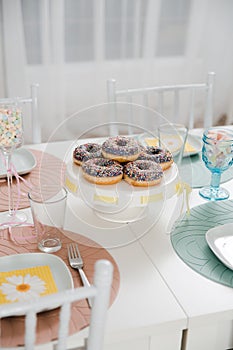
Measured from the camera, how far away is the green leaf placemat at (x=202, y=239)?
44.3 inches

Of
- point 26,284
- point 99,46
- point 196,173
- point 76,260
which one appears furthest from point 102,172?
point 99,46

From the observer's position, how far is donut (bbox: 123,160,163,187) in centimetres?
122

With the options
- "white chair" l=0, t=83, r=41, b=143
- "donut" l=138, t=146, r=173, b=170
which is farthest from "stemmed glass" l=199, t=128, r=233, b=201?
"white chair" l=0, t=83, r=41, b=143

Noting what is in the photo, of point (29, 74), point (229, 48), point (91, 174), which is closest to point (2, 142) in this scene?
point (91, 174)

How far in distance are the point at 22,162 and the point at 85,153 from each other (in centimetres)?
35

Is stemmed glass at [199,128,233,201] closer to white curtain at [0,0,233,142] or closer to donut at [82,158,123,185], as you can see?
donut at [82,158,123,185]

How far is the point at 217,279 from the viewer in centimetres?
110

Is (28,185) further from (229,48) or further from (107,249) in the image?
(229,48)

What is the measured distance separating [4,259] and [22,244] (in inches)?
3.8

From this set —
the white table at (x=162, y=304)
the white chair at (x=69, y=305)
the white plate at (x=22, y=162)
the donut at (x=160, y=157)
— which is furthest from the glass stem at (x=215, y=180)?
the white chair at (x=69, y=305)

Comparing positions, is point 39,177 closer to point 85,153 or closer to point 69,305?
point 85,153

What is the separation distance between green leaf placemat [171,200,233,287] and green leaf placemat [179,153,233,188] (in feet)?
0.36

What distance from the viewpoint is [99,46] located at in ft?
9.43

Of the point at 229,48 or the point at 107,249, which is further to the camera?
the point at 229,48
